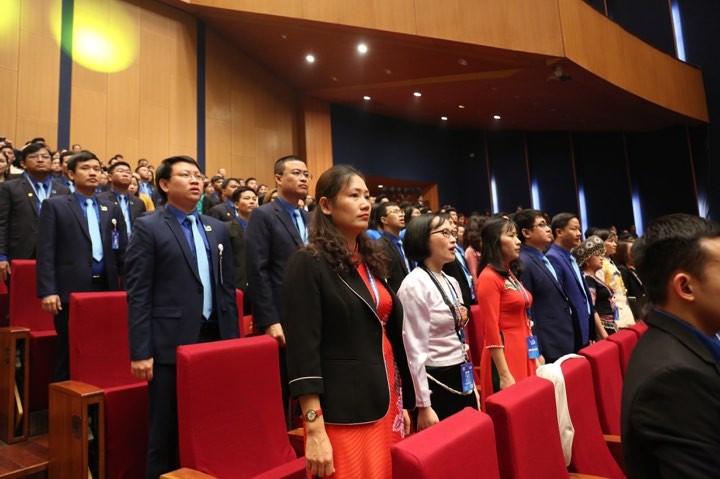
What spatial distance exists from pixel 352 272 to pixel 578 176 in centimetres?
901

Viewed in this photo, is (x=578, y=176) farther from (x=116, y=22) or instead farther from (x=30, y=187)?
(x=30, y=187)

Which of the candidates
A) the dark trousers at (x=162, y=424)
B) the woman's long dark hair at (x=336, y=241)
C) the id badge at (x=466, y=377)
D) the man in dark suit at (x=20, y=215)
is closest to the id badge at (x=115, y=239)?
the man in dark suit at (x=20, y=215)

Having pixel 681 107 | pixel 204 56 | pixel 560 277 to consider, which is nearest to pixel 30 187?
pixel 560 277

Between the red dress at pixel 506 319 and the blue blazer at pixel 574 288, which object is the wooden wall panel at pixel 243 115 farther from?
the red dress at pixel 506 319

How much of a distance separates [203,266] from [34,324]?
1072 mm

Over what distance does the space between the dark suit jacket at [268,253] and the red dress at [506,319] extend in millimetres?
661

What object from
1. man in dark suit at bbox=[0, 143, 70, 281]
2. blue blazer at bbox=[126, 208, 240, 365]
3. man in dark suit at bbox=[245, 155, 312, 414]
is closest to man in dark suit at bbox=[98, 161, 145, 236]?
man in dark suit at bbox=[0, 143, 70, 281]

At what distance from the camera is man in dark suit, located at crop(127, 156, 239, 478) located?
1.34 meters

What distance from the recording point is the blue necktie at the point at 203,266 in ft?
4.96

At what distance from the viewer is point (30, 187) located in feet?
8.38

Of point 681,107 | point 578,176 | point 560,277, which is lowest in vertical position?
point 560,277

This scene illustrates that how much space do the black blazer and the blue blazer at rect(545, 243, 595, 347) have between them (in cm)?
139

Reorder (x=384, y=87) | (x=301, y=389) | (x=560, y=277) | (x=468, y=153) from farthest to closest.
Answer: (x=468, y=153) < (x=384, y=87) < (x=560, y=277) < (x=301, y=389)

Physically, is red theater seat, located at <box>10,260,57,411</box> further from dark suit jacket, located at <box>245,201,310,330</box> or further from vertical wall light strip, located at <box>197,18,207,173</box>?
vertical wall light strip, located at <box>197,18,207,173</box>
